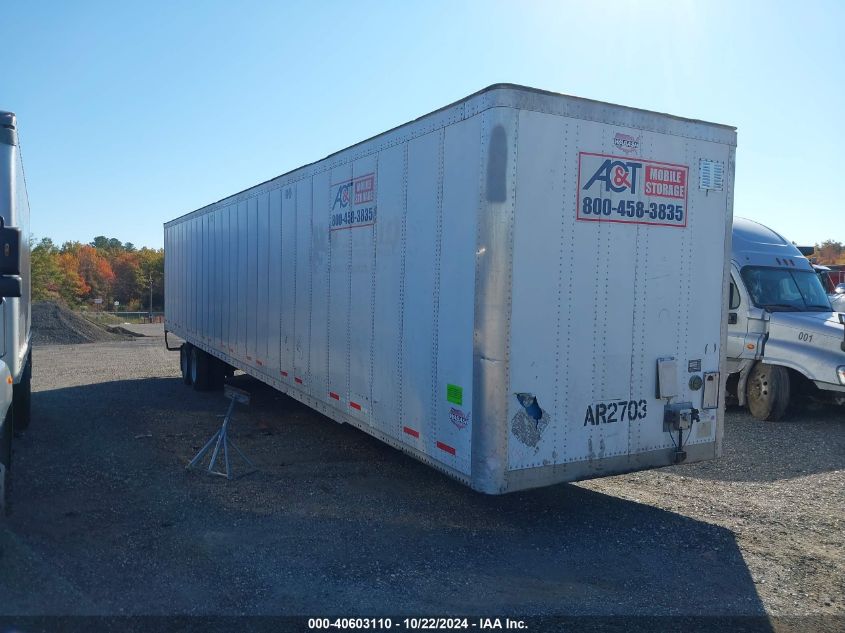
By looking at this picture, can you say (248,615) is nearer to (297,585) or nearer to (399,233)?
(297,585)

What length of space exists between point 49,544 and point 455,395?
129 inches

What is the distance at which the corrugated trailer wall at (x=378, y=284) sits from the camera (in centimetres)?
543

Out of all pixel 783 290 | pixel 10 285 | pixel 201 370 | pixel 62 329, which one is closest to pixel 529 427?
pixel 10 285

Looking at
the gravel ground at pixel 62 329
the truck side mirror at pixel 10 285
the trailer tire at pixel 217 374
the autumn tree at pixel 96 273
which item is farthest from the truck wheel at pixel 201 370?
the autumn tree at pixel 96 273

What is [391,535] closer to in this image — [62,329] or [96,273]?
[62,329]

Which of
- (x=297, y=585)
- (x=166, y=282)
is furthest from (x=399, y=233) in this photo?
(x=166, y=282)

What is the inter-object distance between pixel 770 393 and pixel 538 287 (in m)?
7.16

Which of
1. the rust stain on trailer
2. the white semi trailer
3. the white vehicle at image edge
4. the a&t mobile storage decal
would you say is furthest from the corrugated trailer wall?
the white vehicle at image edge

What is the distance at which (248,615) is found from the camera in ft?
14.3

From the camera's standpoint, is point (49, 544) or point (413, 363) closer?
point (49, 544)

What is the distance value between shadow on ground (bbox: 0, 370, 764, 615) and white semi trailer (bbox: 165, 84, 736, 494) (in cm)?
65

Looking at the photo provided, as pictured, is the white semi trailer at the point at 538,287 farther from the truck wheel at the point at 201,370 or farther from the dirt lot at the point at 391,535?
the truck wheel at the point at 201,370

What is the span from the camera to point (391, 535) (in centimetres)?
581

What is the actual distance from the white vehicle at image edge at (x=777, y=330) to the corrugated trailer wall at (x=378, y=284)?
6226 mm
